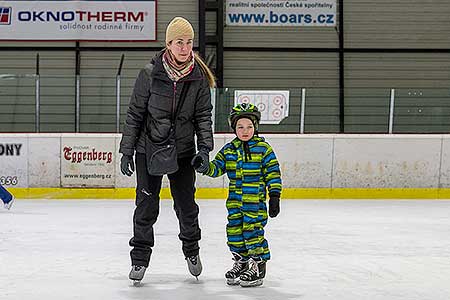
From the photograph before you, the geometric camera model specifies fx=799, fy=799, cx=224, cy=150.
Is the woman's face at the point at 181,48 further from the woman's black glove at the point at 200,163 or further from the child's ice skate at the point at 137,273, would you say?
the child's ice skate at the point at 137,273

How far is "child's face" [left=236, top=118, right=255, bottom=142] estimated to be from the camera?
438cm

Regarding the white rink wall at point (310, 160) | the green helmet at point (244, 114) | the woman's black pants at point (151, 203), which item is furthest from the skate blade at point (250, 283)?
the white rink wall at point (310, 160)

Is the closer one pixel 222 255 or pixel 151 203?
pixel 151 203

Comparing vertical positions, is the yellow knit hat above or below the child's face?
A: above

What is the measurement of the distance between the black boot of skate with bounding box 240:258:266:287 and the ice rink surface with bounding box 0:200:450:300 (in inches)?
2.0

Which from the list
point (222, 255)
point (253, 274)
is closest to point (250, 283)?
point (253, 274)

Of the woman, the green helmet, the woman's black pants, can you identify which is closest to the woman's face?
the woman

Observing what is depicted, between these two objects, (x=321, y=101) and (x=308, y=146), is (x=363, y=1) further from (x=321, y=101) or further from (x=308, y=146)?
(x=308, y=146)

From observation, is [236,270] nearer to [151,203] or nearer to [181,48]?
[151,203]

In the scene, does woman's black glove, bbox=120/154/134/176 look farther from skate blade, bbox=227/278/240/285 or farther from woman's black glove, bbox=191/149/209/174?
skate blade, bbox=227/278/240/285

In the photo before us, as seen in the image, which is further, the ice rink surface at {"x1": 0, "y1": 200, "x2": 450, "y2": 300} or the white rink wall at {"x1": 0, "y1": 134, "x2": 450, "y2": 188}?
the white rink wall at {"x1": 0, "y1": 134, "x2": 450, "y2": 188}

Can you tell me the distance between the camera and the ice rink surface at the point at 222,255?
4.35m

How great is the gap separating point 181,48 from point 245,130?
577 mm

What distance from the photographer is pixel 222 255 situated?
220 inches
